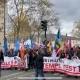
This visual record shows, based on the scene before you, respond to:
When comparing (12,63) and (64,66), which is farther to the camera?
(12,63)

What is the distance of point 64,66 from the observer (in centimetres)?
2017

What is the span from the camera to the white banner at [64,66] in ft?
62.1

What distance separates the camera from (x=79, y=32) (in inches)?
3898

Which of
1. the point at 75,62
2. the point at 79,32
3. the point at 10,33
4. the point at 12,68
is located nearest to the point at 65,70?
the point at 75,62

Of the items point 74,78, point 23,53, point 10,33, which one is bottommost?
point 74,78

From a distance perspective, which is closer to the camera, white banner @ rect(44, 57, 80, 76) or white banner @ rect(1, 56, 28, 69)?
white banner @ rect(44, 57, 80, 76)

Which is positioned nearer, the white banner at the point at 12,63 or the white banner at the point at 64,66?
the white banner at the point at 64,66

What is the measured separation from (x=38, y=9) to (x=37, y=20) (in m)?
7.45

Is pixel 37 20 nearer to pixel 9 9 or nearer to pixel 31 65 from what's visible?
pixel 9 9

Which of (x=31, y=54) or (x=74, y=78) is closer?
(x=74, y=78)

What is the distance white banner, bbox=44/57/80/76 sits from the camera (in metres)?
18.9

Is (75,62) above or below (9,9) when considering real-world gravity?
below

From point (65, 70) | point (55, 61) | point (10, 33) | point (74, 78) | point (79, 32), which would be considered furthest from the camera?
point (79, 32)

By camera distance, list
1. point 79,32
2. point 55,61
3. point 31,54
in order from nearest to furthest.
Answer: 1. point 55,61
2. point 31,54
3. point 79,32
